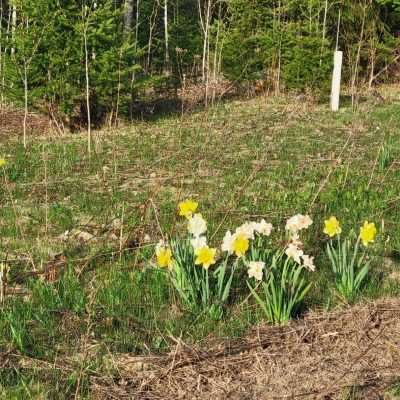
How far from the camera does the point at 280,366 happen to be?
2.50 metres

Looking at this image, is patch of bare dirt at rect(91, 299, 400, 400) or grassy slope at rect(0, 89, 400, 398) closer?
patch of bare dirt at rect(91, 299, 400, 400)

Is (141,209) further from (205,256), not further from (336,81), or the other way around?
(336,81)

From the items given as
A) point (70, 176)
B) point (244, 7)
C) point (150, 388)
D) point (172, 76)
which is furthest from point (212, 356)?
point (244, 7)

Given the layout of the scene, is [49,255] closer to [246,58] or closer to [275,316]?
[275,316]

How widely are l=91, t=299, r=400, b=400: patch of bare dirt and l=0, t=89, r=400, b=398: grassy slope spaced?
0.14 m

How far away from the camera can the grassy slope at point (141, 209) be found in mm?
2801

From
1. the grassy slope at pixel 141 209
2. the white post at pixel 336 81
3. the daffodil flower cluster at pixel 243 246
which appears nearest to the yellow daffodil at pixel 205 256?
the daffodil flower cluster at pixel 243 246

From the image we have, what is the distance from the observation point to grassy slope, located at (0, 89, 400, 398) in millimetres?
2801

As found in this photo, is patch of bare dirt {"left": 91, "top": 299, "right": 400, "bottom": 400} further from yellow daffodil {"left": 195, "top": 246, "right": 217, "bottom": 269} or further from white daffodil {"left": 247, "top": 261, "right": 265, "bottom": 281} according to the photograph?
yellow daffodil {"left": 195, "top": 246, "right": 217, "bottom": 269}

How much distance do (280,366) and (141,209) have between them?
2.29 metres

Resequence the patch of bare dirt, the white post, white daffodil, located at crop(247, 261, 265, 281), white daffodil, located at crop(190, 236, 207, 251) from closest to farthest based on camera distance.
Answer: the patch of bare dirt < white daffodil, located at crop(247, 261, 265, 281) < white daffodil, located at crop(190, 236, 207, 251) < the white post

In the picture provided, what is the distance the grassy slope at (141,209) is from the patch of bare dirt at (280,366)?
14 centimetres

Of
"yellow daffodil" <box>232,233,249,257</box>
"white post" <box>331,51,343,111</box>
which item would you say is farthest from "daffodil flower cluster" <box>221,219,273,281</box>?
"white post" <box>331,51,343,111</box>

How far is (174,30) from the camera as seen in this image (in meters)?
13.6
